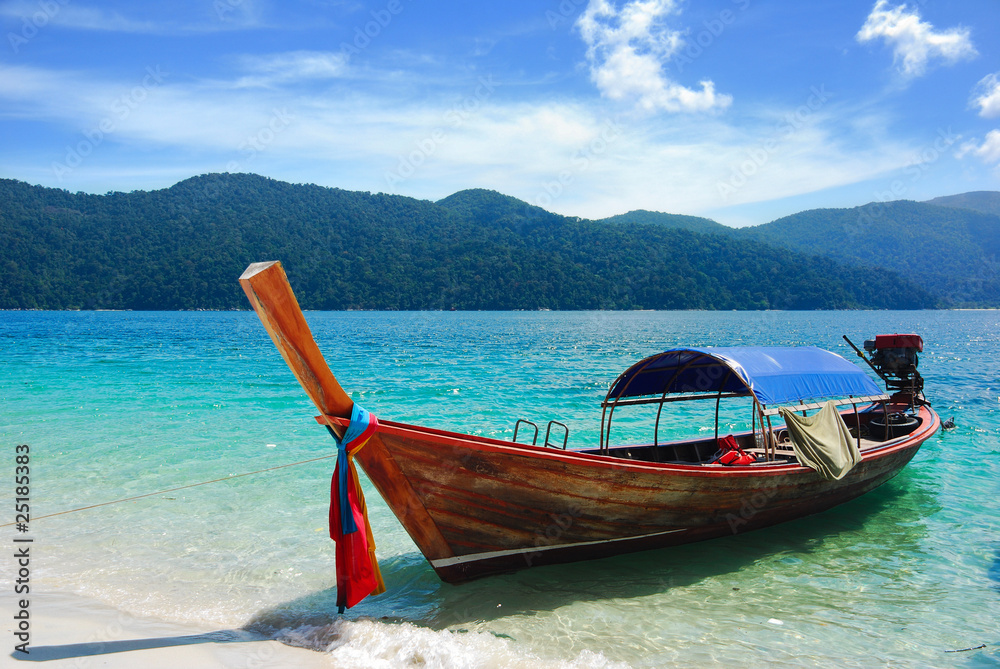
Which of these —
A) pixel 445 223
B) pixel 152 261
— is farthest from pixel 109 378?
pixel 445 223

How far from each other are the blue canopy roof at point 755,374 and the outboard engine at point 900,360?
3.27 m

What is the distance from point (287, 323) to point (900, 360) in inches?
463

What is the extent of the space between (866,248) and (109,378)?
183 meters

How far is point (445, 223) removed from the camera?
5482 inches

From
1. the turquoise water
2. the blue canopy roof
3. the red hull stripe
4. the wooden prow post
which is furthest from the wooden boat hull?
the blue canopy roof

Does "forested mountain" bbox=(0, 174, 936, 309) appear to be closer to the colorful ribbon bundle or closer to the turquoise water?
the turquoise water

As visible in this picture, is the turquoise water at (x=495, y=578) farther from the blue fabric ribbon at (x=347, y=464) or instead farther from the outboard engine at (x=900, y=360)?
the outboard engine at (x=900, y=360)

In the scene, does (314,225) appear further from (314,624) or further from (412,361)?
(314,624)

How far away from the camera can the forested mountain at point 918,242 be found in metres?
152

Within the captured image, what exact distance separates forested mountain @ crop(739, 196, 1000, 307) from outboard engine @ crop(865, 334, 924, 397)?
159 meters

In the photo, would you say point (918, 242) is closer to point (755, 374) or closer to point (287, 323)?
point (755, 374)

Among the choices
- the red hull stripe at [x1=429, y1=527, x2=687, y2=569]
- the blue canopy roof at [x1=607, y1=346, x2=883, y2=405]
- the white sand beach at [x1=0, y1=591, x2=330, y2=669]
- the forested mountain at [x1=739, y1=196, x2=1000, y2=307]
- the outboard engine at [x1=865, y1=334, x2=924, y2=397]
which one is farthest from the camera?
the forested mountain at [x1=739, y1=196, x2=1000, y2=307]

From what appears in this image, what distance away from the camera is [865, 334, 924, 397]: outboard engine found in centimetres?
1155

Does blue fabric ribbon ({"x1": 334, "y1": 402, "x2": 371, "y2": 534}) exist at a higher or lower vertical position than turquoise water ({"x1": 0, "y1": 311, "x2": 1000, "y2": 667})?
higher
